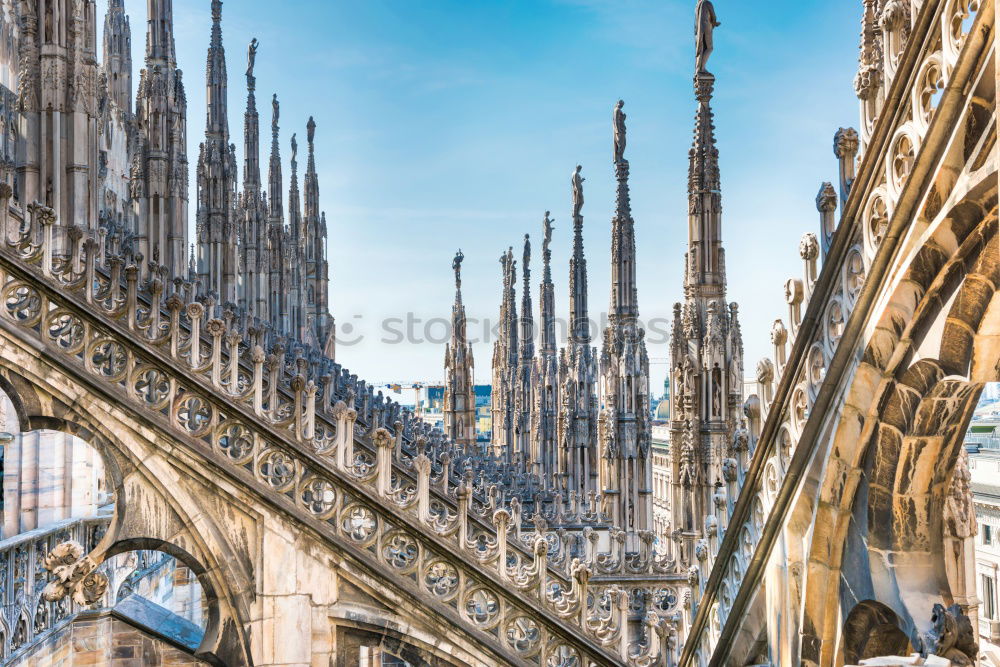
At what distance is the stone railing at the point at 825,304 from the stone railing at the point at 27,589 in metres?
6.84

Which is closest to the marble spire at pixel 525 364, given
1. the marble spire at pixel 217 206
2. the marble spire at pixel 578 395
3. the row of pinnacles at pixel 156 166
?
the row of pinnacles at pixel 156 166

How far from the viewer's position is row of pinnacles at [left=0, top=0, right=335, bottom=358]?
1227 centimetres

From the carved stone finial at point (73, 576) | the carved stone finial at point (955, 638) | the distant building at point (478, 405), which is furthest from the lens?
the distant building at point (478, 405)

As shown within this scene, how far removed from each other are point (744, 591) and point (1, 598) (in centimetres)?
766

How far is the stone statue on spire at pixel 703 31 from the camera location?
44.1 ft

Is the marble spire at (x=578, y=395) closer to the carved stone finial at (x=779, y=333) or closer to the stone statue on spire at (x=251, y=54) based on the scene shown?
the stone statue on spire at (x=251, y=54)

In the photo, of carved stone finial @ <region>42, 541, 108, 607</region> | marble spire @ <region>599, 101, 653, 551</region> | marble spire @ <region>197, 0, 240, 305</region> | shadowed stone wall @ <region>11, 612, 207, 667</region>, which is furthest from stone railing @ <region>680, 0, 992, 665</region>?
marble spire @ <region>197, 0, 240, 305</region>

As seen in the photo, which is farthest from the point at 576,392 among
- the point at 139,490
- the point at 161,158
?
the point at 139,490

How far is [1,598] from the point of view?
32.0 feet

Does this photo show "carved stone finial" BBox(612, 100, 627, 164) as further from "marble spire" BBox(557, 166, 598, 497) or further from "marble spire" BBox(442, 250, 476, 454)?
"marble spire" BBox(442, 250, 476, 454)

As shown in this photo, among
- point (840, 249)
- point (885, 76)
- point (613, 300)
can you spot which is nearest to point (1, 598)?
point (840, 249)

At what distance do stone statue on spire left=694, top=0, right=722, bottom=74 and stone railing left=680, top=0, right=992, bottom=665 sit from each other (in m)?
8.35

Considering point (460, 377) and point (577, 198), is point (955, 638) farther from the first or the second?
point (460, 377)

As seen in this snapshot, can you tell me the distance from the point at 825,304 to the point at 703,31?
29.6 ft
